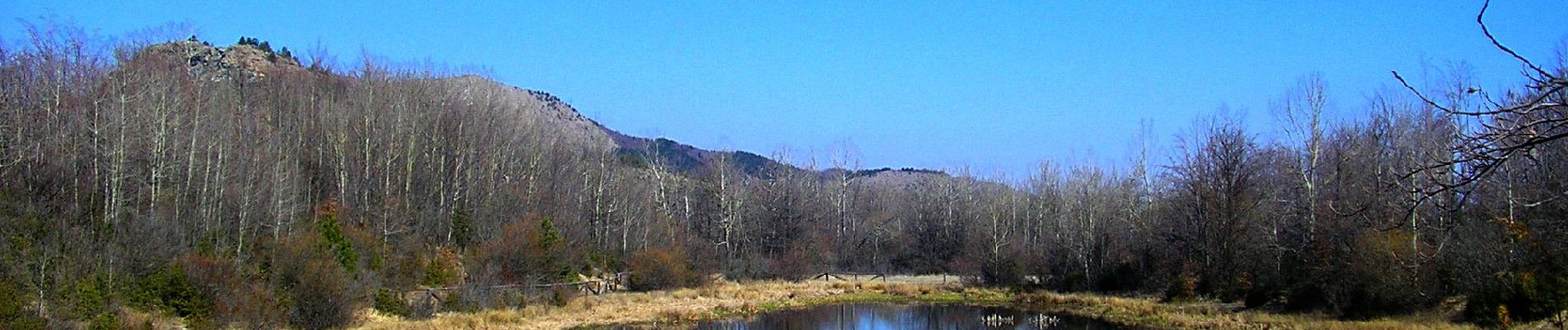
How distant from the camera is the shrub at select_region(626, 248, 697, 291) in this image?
49688 millimetres

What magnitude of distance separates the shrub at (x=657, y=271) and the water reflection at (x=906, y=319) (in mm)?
7896

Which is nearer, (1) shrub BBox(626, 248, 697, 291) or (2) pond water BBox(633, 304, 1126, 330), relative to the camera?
(2) pond water BBox(633, 304, 1126, 330)

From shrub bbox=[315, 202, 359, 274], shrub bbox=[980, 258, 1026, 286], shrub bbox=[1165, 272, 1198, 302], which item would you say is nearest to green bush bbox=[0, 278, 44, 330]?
shrub bbox=[315, 202, 359, 274]

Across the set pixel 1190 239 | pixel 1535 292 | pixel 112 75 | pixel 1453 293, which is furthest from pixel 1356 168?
pixel 112 75

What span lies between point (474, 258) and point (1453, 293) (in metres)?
33.3

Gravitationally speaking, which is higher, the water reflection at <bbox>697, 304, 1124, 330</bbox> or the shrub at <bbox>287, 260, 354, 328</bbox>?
the shrub at <bbox>287, 260, 354, 328</bbox>

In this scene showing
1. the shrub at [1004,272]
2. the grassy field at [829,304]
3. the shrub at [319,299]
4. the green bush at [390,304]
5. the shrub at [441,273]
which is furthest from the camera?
the shrub at [1004,272]

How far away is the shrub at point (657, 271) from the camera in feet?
163

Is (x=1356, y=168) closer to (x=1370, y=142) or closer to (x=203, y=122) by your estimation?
(x=1370, y=142)

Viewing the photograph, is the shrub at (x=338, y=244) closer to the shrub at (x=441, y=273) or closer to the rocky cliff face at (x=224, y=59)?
the shrub at (x=441, y=273)

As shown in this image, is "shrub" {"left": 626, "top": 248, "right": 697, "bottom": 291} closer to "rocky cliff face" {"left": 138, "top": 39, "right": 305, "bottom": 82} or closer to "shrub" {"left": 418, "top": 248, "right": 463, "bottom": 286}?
"shrub" {"left": 418, "top": 248, "right": 463, "bottom": 286}

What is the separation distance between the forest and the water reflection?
707cm

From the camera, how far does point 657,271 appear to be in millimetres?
50312

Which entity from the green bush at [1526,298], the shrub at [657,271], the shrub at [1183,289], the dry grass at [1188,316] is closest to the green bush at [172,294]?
the shrub at [657,271]
